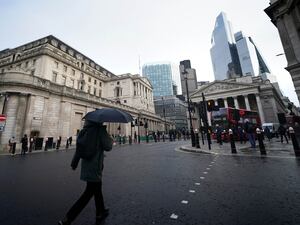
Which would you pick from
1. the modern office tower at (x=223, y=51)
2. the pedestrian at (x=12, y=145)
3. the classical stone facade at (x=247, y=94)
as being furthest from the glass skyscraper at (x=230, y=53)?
the pedestrian at (x=12, y=145)

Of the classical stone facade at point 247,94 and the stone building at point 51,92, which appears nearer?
the stone building at point 51,92

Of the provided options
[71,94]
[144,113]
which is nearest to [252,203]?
[71,94]

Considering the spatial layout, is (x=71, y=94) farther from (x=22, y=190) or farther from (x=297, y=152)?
(x=297, y=152)

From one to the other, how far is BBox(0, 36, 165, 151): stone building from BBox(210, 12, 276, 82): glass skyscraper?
309 feet

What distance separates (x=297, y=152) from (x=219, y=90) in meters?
51.4

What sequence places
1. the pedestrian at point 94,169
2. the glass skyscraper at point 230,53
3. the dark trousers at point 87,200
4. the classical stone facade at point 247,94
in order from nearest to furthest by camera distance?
the dark trousers at point 87,200
the pedestrian at point 94,169
the classical stone facade at point 247,94
the glass skyscraper at point 230,53

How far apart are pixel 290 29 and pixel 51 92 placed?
1193 inches

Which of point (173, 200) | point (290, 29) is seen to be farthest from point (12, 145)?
point (290, 29)

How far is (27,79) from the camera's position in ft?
74.4

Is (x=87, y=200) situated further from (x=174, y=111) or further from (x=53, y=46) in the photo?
(x=174, y=111)

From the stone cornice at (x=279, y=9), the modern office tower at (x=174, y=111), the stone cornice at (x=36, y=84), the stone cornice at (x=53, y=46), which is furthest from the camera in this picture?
the modern office tower at (x=174, y=111)

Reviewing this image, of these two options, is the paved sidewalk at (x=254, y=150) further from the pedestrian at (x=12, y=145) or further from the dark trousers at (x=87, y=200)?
the pedestrian at (x=12, y=145)

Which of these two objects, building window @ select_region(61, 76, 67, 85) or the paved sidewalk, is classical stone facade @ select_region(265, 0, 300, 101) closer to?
the paved sidewalk

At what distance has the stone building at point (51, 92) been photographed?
71.3ft
